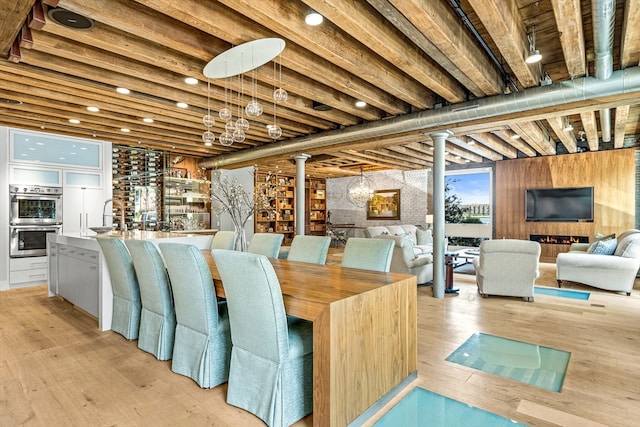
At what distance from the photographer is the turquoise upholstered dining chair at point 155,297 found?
2916 millimetres

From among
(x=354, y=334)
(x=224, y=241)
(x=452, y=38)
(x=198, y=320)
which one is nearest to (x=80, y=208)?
(x=224, y=241)

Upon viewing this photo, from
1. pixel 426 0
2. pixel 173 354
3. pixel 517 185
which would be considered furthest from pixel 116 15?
pixel 517 185

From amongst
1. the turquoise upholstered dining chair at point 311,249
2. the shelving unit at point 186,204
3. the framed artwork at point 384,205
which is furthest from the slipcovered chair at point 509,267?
the framed artwork at point 384,205

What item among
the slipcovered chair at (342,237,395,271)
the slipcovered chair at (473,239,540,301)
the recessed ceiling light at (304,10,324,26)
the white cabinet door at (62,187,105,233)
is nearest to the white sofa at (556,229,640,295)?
the slipcovered chair at (473,239,540,301)

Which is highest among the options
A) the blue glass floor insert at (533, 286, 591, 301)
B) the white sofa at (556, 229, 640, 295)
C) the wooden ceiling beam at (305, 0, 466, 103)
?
the wooden ceiling beam at (305, 0, 466, 103)

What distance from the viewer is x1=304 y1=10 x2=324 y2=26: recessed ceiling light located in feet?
8.89

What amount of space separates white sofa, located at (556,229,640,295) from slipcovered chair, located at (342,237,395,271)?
14.1ft

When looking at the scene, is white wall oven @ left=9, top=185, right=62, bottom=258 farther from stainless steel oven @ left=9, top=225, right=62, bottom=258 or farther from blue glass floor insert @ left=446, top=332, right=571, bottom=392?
blue glass floor insert @ left=446, top=332, right=571, bottom=392

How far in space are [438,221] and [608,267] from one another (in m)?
2.67

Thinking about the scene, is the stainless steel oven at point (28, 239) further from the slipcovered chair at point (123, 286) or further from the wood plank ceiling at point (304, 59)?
the slipcovered chair at point (123, 286)

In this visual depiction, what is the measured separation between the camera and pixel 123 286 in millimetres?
3496

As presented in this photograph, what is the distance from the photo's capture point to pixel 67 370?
9.30ft

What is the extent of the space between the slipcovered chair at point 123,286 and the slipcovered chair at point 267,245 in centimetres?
124

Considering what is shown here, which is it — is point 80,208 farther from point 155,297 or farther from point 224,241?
point 155,297
